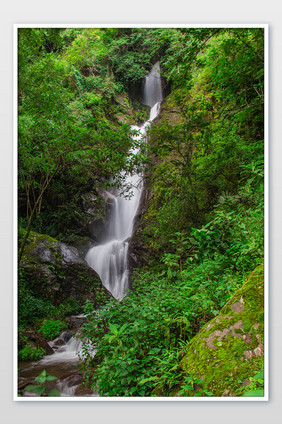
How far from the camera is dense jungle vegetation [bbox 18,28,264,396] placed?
2035mm

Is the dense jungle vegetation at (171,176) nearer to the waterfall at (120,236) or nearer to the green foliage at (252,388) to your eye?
the green foliage at (252,388)

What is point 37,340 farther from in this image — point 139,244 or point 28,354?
point 139,244

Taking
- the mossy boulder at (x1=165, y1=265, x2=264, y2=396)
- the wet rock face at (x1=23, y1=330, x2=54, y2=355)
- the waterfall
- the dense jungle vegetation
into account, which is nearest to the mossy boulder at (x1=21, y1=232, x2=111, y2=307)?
the dense jungle vegetation

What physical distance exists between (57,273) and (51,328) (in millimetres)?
1768

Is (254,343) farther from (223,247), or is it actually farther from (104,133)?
(104,133)

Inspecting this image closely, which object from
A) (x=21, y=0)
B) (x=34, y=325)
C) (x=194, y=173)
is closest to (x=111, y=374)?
(x=34, y=325)

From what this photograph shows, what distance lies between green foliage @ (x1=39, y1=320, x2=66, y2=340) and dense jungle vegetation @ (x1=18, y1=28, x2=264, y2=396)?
1.7 inches

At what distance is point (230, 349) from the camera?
1.79 meters

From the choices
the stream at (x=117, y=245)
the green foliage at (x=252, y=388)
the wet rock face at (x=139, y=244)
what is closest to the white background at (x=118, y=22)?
the green foliage at (x=252, y=388)

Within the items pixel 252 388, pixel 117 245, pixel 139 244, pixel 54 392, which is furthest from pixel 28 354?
pixel 117 245

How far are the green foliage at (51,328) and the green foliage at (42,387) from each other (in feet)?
6.69

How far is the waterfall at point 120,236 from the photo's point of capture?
6.81m
